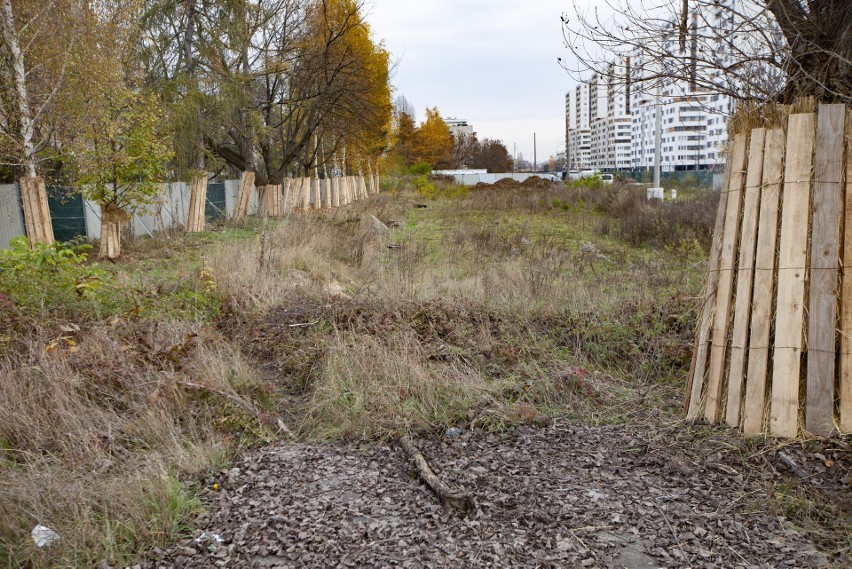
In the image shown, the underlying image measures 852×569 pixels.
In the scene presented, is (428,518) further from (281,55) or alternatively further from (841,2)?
(281,55)

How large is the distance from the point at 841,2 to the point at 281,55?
72.9ft

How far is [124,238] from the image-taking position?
50.3 ft

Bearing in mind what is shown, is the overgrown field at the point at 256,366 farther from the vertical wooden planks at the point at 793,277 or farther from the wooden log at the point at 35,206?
the wooden log at the point at 35,206

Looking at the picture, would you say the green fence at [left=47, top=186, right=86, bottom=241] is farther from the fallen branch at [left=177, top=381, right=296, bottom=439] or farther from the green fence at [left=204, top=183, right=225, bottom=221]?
the fallen branch at [left=177, top=381, right=296, bottom=439]

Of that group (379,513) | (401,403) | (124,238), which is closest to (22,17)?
(124,238)

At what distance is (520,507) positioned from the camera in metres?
3.40

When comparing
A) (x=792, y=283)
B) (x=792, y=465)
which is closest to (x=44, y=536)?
(x=792, y=465)

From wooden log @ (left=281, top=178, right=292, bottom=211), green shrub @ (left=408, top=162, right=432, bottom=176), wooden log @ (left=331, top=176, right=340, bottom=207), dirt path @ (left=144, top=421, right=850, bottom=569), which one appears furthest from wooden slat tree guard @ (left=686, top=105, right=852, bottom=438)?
green shrub @ (left=408, top=162, right=432, bottom=176)

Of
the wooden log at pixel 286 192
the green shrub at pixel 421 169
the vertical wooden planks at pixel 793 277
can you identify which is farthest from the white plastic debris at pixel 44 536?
the green shrub at pixel 421 169

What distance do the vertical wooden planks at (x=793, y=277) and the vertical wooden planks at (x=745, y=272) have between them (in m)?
0.17

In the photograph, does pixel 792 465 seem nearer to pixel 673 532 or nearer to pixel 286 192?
pixel 673 532

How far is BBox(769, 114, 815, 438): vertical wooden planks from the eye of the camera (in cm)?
390

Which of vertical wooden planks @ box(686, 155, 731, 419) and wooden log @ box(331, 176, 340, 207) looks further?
wooden log @ box(331, 176, 340, 207)

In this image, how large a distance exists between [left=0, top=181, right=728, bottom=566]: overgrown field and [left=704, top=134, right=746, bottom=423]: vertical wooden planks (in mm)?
521
